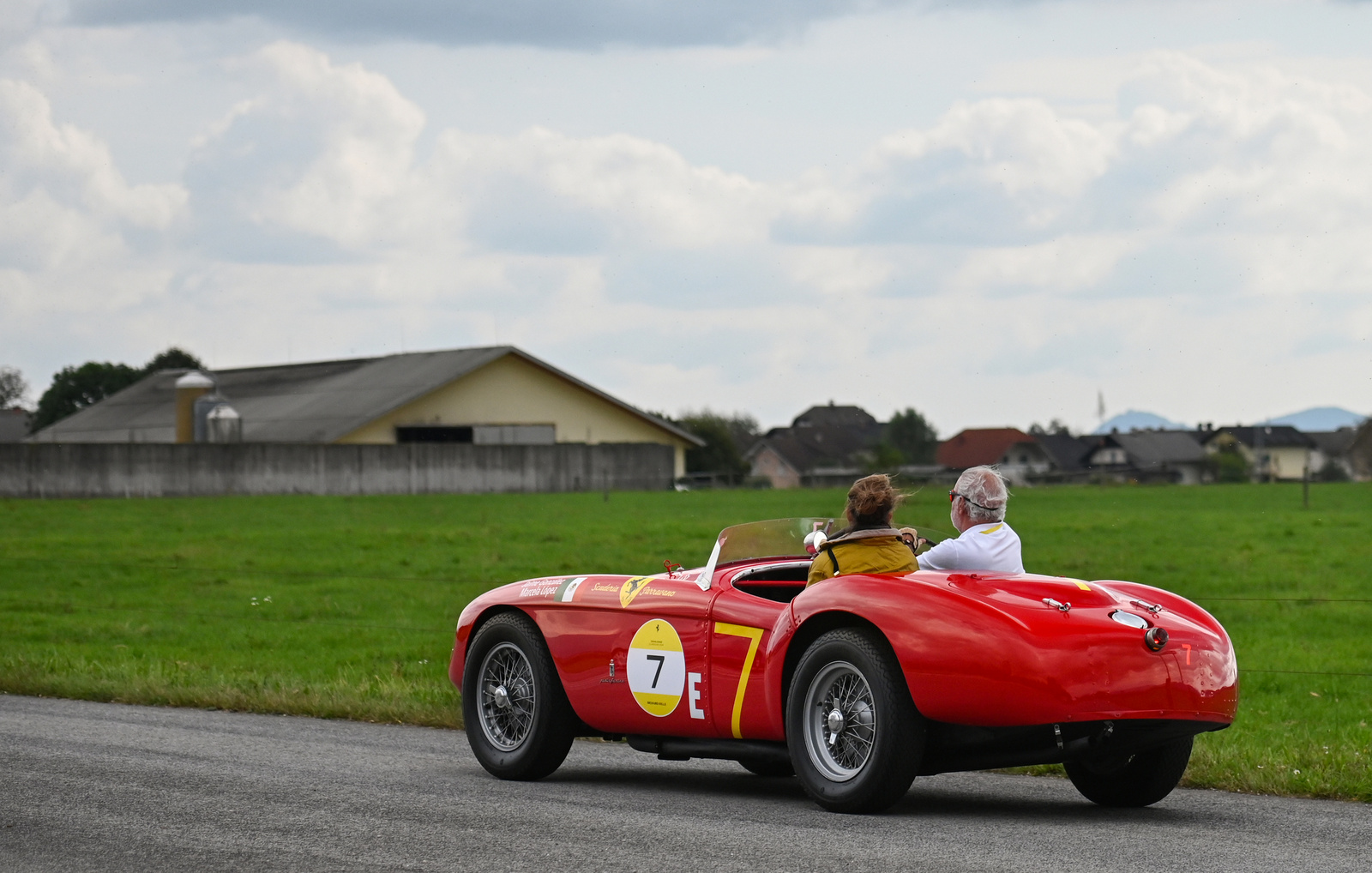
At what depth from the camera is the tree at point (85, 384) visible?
123 meters

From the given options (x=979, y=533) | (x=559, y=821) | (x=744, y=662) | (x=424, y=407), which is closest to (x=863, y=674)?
(x=744, y=662)

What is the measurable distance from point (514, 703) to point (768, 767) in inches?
52.5

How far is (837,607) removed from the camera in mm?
7047

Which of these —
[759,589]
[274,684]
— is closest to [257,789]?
[759,589]

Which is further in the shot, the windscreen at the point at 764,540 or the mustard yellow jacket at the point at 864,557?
the windscreen at the point at 764,540

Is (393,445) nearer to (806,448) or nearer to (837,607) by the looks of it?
(837,607)

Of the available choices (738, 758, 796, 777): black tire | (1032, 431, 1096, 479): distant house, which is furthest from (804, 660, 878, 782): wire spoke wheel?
(1032, 431, 1096, 479): distant house

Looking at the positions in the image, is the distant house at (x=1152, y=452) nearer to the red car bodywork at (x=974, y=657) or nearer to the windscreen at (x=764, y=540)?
the windscreen at (x=764, y=540)

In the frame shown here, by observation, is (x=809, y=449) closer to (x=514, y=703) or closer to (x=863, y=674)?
(x=514, y=703)

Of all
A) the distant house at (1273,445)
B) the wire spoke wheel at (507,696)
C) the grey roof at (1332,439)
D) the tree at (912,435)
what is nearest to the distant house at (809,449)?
the tree at (912,435)

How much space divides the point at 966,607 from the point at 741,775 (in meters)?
2.53

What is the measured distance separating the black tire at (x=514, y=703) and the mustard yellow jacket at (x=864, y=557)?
1524mm

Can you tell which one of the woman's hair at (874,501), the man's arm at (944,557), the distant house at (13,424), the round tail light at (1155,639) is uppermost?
the distant house at (13,424)

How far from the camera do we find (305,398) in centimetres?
7981
